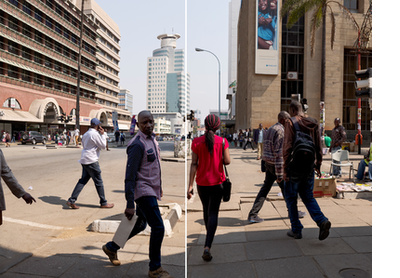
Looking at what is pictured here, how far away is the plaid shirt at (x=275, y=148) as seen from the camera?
4.09 metres

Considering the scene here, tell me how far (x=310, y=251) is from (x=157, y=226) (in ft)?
5.39

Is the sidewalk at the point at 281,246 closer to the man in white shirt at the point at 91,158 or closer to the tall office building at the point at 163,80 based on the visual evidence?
the man in white shirt at the point at 91,158

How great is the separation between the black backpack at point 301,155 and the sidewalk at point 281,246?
0.79 m

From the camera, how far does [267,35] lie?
29422 mm

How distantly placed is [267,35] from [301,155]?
28.3 m

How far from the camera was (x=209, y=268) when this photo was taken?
9.85ft

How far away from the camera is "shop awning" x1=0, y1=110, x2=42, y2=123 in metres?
30.8

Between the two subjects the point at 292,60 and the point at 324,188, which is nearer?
the point at 324,188

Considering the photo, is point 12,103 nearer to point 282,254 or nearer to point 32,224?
point 32,224

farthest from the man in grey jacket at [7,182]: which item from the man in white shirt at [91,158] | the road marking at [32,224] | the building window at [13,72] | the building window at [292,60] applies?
the building window at [13,72]

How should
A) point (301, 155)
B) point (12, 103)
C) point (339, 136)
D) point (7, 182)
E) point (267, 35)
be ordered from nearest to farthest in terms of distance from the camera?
1. point (7, 182)
2. point (301, 155)
3. point (339, 136)
4. point (267, 35)
5. point (12, 103)

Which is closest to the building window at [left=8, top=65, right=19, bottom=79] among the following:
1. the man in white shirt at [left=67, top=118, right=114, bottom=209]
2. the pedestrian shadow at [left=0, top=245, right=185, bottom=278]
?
the man in white shirt at [left=67, top=118, right=114, bottom=209]

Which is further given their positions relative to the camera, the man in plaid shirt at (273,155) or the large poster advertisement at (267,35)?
the large poster advertisement at (267,35)

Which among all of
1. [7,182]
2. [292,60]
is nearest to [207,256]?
[7,182]
